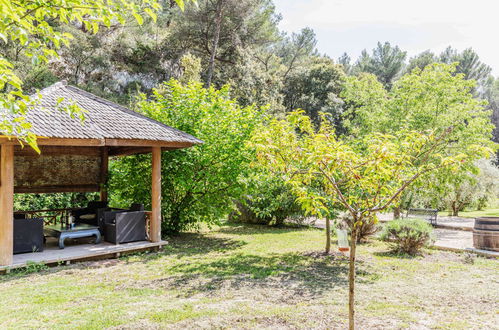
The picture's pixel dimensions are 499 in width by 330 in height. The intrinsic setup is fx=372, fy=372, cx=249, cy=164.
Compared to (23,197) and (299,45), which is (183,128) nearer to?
(23,197)

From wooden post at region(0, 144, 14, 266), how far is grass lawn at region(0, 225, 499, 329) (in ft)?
1.99

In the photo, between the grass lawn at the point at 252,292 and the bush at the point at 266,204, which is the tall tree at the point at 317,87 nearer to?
the bush at the point at 266,204

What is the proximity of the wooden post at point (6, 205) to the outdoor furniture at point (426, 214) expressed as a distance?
13635 mm

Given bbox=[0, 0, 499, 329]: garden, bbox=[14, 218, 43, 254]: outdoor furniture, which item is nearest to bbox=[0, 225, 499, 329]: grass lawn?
bbox=[0, 0, 499, 329]: garden

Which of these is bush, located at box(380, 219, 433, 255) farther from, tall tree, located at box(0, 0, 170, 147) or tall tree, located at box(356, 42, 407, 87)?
tall tree, located at box(356, 42, 407, 87)

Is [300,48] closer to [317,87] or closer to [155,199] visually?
[317,87]

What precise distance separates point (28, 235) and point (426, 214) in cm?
1374

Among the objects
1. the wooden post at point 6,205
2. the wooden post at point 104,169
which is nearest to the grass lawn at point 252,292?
the wooden post at point 6,205

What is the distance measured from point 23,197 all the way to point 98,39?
19274 mm

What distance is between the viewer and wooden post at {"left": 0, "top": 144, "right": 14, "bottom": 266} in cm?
702

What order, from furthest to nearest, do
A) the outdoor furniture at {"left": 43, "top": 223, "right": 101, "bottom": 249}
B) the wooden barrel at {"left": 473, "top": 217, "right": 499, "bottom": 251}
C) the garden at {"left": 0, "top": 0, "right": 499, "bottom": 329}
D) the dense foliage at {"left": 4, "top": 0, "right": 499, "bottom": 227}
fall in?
the dense foliage at {"left": 4, "top": 0, "right": 499, "bottom": 227} < the wooden barrel at {"left": 473, "top": 217, "right": 499, "bottom": 251} < the outdoor furniture at {"left": 43, "top": 223, "right": 101, "bottom": 249} < the garden at {"left": 0, "top": 0, "right": 499, "bottom": 329}

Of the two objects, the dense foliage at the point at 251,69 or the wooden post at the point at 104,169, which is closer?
the wooden post at the point at 104,169

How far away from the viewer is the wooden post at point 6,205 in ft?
23.0

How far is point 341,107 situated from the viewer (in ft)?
99.5
